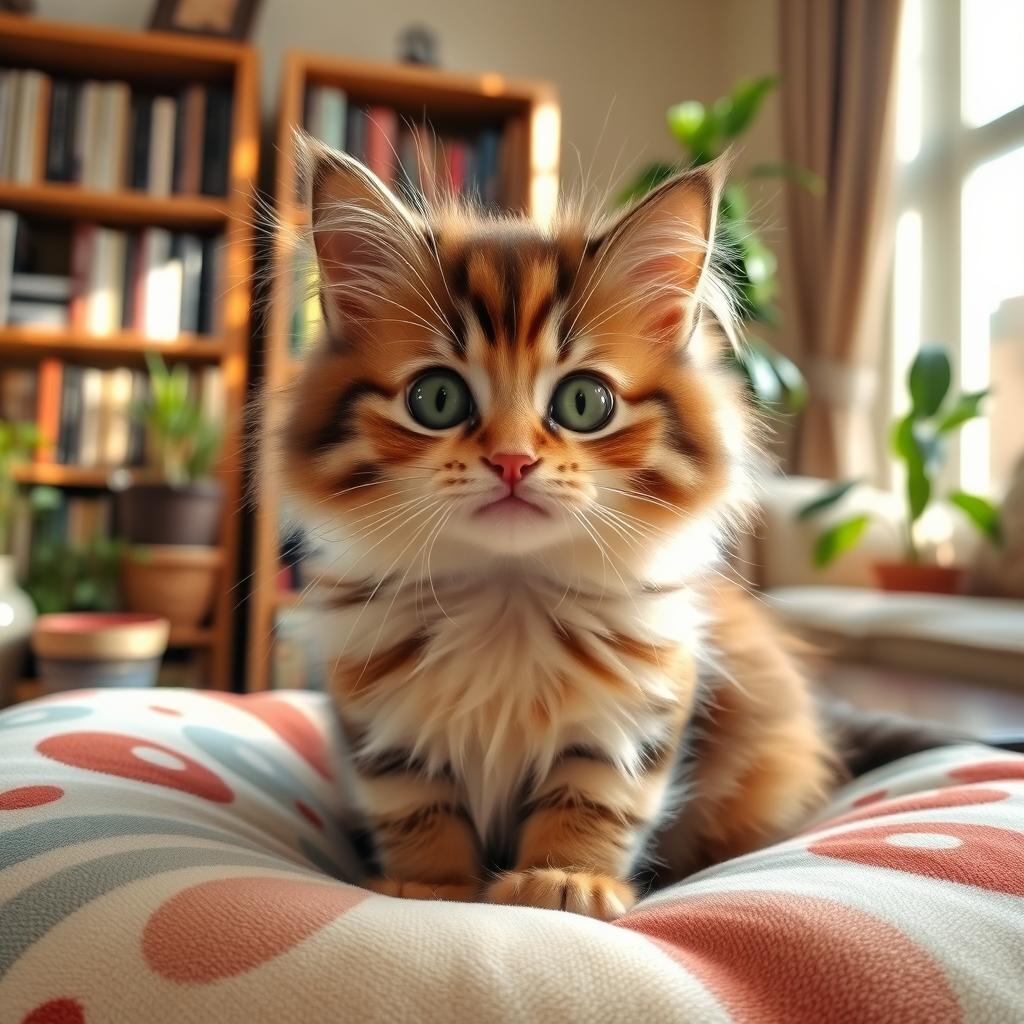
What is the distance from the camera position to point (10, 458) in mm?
2527

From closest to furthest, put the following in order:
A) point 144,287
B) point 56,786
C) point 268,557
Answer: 1. point 56,786
2. point 268,557
3. point 144,287

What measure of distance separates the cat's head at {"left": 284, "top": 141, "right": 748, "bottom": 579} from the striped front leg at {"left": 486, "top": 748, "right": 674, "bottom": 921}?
0.58ft

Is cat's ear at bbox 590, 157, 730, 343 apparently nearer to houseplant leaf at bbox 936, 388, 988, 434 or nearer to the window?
houseplant leaf at bbox 936, 388, 988, 434

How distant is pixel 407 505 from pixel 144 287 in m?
2.49

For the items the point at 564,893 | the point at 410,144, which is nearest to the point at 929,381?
the point at 410,144

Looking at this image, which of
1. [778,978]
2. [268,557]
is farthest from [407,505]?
[268,557]

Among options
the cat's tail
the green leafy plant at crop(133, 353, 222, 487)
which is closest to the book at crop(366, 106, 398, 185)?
the green leafy plant at crop(133, 353, 222, 487)

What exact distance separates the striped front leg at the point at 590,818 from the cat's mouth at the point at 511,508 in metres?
0.21

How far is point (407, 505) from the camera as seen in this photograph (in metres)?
0.75

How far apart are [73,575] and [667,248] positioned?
233cm

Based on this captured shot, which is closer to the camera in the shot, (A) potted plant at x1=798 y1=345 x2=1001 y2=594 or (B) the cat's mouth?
(B) the cat's mouth

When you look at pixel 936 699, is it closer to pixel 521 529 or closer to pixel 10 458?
pixel 521 529

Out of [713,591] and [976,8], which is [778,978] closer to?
[713,591]

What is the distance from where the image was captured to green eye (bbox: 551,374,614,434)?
2.52 feet
